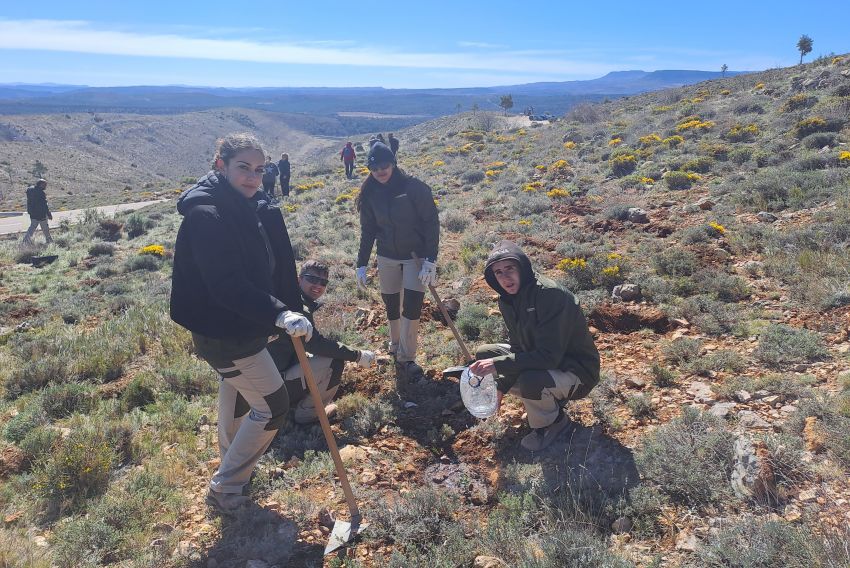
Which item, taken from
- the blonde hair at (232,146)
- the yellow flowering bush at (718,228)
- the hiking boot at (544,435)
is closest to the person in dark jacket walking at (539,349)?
the hiking boot at (544,435)

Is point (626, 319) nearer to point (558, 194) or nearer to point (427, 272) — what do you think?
point (427, 272)

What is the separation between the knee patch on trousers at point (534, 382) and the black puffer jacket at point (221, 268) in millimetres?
1578

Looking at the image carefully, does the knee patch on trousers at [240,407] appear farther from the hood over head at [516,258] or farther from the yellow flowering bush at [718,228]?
the yellow flowering bush at [718,228]

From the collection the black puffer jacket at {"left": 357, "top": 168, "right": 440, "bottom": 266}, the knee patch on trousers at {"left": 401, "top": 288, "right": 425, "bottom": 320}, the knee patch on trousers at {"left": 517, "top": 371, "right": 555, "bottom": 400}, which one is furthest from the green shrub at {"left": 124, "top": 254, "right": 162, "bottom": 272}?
the knee patch on trousers at {"left": 517, "top": 371, "right": 555, "bottom": 400}

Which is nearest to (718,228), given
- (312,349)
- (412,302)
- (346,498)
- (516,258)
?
(412,302)

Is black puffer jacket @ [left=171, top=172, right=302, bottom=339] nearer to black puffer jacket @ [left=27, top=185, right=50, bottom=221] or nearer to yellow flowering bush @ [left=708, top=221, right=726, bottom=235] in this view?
yellow flowering bush @ [left=708, top=221, right=726, bottom=235]

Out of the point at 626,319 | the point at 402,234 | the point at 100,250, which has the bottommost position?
the point at 100,250

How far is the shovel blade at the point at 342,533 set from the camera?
9.36ft

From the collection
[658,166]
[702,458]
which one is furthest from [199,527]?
[658,166]

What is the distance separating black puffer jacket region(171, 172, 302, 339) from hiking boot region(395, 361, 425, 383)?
2257 mm

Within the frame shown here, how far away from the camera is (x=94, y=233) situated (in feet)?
45.8

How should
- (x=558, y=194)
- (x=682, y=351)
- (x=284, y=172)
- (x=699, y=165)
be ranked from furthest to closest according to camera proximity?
(x=284, y=172)
(x=558, y=194)
(x=699, y=165)
(x=682, y=351)

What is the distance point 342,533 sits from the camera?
2924mm

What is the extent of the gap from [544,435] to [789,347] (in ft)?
7.20
